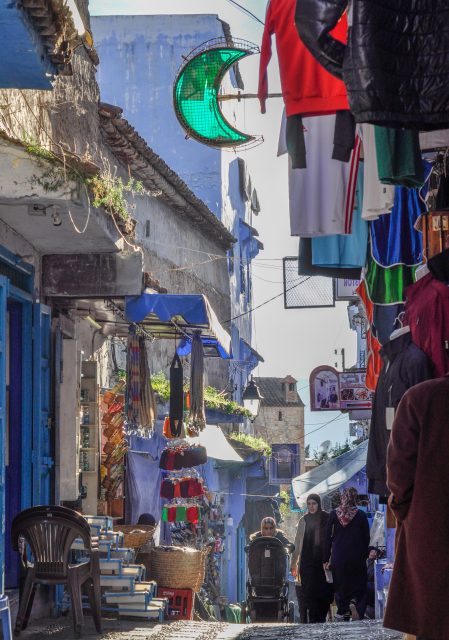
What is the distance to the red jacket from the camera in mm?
6641

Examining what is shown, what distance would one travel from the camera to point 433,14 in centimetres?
441

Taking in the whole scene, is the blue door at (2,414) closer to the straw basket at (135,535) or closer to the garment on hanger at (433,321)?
the garment on hanger at (433,321)

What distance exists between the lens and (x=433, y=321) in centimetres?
687

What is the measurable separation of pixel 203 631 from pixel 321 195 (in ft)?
16.7

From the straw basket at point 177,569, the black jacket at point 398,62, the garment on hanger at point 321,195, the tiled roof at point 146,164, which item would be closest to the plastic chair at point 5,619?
the garment on hanger at point 321,195

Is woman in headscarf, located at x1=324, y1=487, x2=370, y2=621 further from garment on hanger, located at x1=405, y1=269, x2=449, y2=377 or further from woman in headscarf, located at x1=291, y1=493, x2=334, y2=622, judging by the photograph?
garment on hanger, located at x1=405, y1=269, x2=449, y2=377

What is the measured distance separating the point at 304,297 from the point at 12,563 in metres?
15.1

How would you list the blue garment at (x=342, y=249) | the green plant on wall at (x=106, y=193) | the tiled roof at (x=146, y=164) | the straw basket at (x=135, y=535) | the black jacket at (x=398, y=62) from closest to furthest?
the black jacket at (x=398, y=62)
the blue garment at (x=342, y=249)
the green plant on wall at (x=106, y=193)
the straw basket at (x=135, y=535)
the tiled roof at (x=146, y=164)

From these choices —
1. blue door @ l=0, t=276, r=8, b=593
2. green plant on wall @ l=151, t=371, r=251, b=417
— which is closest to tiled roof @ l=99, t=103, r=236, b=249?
green plant on wall @ l=151, t=371, r=251, b=417

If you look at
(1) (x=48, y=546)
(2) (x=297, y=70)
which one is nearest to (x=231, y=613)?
(1) (x=48, y=546)

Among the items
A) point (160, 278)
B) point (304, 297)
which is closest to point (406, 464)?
point (160, 278)

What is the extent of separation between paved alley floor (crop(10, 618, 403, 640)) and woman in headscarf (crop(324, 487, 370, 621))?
2023 mm

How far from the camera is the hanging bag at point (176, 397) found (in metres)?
14.7

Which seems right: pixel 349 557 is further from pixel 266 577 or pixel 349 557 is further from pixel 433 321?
pixel 433 321
